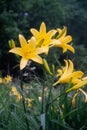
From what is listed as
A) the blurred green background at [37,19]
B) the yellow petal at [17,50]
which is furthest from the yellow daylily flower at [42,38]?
the blurred green background at [37,19]

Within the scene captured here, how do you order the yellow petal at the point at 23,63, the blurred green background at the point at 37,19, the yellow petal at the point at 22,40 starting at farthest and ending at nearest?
the blurred green background at the point at 37,19
the yellow petal at the point at 22,40
the yellow petal at the point at 23,63

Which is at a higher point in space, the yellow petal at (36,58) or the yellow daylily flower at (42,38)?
the yellow daylily flower at (42,38)

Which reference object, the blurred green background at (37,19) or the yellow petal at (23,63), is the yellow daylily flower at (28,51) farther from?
the blurred green background at (37,19)

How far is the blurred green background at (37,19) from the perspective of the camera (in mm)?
20891

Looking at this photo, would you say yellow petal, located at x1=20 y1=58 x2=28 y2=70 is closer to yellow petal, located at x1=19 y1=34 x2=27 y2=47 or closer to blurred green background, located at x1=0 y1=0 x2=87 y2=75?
yellow petal, located at x1=19 y1=34 x2=27 y2=47

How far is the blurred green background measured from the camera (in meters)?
20.9

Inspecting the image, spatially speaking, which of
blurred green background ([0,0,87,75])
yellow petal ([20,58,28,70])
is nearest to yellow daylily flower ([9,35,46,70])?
yellow petal ([20,58,28,70])

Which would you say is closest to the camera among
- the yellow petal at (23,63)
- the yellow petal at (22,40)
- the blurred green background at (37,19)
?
the yellow petal at (23,63)

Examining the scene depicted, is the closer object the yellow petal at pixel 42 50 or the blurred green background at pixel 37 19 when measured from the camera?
the yellow petal at pixel 42 50

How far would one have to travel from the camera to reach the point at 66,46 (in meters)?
2.76

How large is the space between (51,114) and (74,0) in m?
29.2

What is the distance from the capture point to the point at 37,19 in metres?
24.8

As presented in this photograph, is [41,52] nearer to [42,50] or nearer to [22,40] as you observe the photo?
[42,50]

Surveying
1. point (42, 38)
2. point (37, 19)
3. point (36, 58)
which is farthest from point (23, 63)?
point (37, 19)
